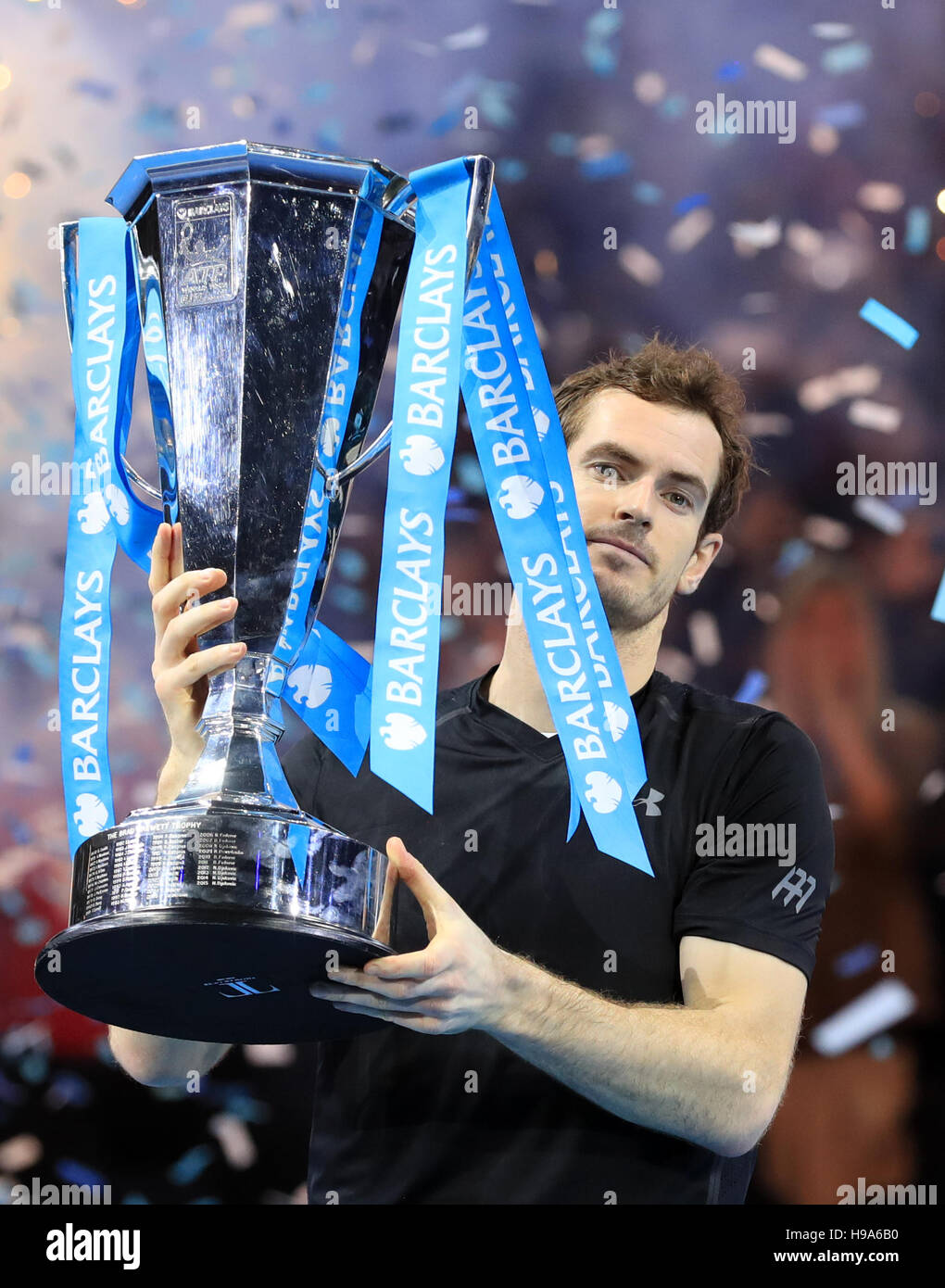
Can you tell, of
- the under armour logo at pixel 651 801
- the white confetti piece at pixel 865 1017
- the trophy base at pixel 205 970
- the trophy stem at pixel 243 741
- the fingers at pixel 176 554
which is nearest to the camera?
the trophy base at pixel 205 970

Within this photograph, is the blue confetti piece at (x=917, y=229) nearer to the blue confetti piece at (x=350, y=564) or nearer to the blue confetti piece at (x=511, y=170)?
the blue confetti piece at (x=511, y=170)

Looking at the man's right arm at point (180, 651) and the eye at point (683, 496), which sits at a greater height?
the eye at point (683, 496)

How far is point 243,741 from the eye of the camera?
110 cm

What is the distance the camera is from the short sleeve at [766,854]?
58.7 inches

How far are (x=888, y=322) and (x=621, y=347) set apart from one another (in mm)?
383

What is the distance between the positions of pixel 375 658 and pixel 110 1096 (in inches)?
44.4

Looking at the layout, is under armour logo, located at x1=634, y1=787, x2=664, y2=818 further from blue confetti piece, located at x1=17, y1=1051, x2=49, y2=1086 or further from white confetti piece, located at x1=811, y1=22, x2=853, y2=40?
white confetti piece, located at x1=811, y1=22, x2=853, y2=40

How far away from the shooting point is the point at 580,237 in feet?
6.45

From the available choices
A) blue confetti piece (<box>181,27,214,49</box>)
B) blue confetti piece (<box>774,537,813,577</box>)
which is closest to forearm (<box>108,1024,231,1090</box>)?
blue confetti piece (<box>774,537,813,577</box>)

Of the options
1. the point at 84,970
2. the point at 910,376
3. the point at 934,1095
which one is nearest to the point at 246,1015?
the point at 84,970

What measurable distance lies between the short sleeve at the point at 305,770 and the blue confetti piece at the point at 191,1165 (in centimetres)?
56

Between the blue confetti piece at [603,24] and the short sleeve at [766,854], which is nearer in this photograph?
the short sleeve at [766,854]

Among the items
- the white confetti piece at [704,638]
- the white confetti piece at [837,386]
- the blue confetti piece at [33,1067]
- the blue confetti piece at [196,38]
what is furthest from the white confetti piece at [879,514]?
the blue confetti piece at [33,1067]

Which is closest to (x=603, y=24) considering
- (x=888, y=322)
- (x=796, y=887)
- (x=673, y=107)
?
(x=673, y=107)
